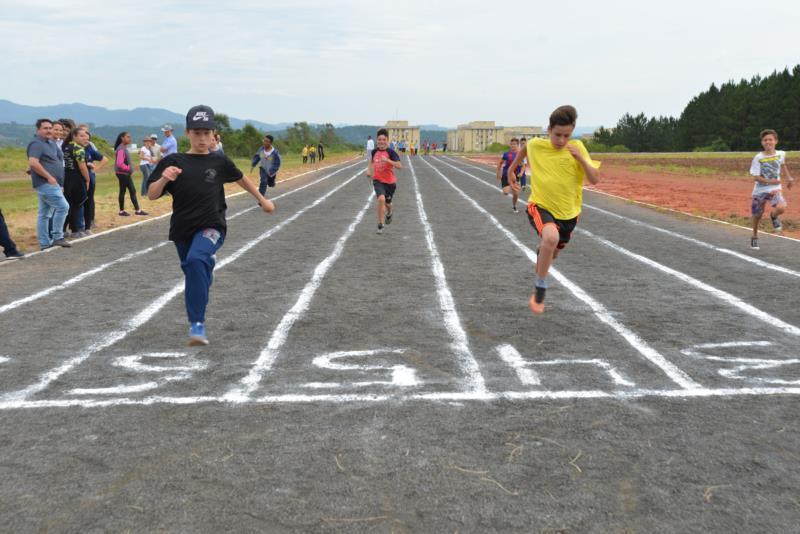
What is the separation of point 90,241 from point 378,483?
1011 centimetres

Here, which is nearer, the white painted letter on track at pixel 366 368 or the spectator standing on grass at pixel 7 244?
the white painted letter on track at pixel 366 368

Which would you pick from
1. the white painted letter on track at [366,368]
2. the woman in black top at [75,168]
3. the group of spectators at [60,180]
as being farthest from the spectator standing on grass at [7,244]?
A: the white painted letter on track at [366,368]

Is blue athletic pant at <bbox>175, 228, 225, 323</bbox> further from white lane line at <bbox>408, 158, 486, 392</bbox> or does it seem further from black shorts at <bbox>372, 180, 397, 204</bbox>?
black shorts at <bbox>372, 180, 397, 204</bbox>

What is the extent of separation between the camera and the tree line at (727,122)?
89.3m

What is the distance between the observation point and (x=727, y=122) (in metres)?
99.9

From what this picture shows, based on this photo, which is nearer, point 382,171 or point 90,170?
point 90,170

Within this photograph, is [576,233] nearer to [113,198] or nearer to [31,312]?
[31,312]

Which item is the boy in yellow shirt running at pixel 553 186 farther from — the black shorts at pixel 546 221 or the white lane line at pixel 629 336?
the white lane line at pixel 629 336

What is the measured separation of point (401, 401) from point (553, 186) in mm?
3008

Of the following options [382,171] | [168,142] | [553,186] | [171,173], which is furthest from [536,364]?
[168,142]

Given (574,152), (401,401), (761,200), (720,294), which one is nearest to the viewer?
(401,401)

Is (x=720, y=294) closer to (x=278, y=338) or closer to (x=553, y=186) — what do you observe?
(x=553, y=186)

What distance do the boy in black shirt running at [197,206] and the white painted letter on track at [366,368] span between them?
1087mm

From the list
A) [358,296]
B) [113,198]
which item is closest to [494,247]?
[358,296]
